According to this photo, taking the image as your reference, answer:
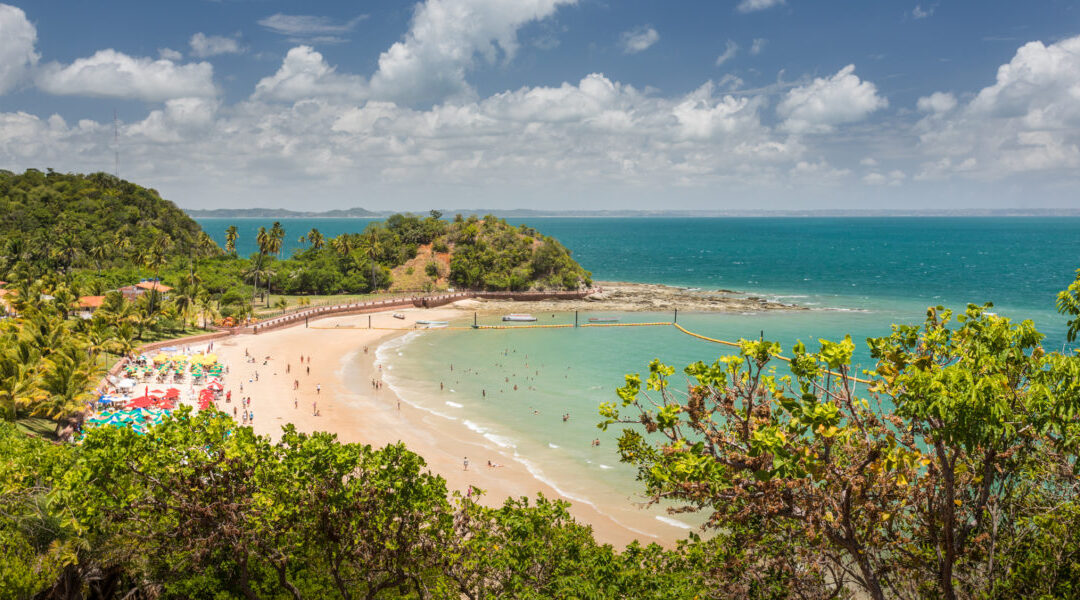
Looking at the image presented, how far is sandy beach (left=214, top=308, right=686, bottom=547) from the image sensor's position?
27453mm

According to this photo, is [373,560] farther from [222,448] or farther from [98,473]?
[98,473]

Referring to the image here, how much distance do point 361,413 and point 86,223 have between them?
9016 centimetres

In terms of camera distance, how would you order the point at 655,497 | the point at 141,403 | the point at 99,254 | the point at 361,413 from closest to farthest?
the point at 655,497
the point at 141,403
the point at 361,413
the point at 99,254

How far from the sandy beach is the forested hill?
1815cm

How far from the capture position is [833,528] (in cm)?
875

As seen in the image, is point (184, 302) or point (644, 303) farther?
point (644, 303)

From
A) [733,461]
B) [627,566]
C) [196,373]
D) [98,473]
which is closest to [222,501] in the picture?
[98,473]

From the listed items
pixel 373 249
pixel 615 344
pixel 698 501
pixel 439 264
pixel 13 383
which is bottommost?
pixel 615 344

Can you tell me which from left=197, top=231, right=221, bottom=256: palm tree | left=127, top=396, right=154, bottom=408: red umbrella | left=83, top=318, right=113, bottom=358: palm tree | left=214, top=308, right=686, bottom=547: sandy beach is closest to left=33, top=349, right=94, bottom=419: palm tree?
left=127, top=396, right=154, bottom=408: red umbrella

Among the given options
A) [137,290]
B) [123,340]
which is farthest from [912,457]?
[137,290]

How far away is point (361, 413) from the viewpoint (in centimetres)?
3975

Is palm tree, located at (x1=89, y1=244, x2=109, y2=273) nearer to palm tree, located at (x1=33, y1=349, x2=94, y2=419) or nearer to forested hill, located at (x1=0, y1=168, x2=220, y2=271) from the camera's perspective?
forested hill, located at (x1=0, y1=168, x2=220, y2=271)

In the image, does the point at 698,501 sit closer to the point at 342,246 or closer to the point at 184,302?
the point at 184,302

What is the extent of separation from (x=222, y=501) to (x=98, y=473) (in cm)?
248
